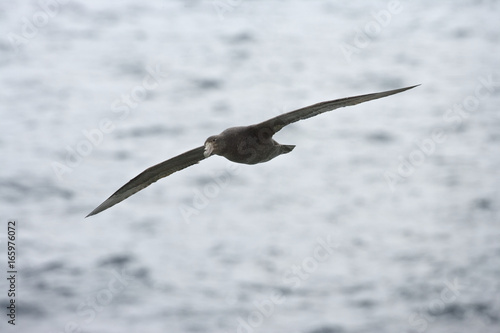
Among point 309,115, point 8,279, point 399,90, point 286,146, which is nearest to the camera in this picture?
point 399,90

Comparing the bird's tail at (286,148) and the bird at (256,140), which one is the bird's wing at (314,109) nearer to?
the bird at (256,140)

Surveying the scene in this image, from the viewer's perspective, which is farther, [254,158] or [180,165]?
[180,165]

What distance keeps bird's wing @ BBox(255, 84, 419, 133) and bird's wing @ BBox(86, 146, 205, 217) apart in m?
1.22

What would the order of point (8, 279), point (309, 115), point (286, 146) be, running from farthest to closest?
point (8, 279) → point (286, 146) → point (309, 115)

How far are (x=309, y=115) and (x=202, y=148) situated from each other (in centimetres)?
168

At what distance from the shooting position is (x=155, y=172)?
34.5 feet

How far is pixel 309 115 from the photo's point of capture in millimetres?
9195

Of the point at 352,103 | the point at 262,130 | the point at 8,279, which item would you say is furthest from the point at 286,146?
the point at 8,279

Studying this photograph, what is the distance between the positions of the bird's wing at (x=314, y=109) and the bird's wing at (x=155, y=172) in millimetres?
1223

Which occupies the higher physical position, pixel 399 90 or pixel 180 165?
pixel 180 165

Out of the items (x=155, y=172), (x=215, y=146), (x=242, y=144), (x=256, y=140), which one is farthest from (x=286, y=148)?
(x=155, y=172)

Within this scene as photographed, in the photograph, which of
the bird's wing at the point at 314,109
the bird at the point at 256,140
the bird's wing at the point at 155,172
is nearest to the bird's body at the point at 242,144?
the bird at the point at 256,140

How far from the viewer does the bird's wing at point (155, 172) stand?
10.4 meters

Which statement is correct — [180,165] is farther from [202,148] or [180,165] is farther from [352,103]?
[352,103]
